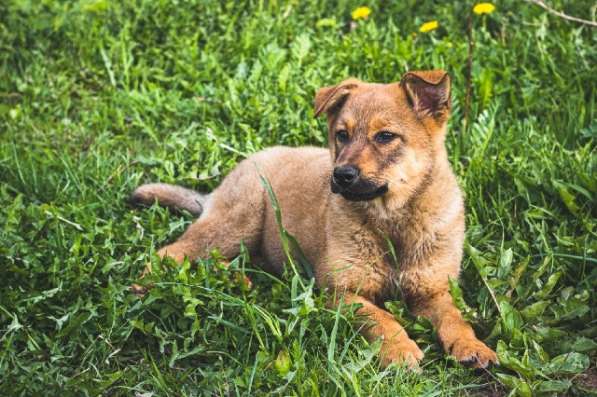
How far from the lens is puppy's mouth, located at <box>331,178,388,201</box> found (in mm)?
4660

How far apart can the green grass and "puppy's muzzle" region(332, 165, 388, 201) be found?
1.74ft

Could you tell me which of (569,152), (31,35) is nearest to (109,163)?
(31,35)

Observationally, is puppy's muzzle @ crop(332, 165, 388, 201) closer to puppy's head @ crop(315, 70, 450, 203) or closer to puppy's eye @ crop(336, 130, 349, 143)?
puppy's head @ crop(315, 70, 450, 203)

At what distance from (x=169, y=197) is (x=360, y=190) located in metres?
1.84

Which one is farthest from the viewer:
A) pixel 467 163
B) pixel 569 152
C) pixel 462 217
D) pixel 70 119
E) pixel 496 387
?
pixel 70 119

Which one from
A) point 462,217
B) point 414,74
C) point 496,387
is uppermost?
point 414,74

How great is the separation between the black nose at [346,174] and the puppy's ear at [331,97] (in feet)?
1.58

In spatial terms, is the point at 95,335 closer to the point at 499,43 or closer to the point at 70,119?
the point at 70,119

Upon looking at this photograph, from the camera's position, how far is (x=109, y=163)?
6477mm

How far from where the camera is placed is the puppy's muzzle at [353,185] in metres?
4.62

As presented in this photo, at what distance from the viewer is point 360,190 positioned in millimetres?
4676

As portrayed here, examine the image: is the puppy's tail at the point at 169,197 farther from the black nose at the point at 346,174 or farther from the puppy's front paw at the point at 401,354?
the puppy's front paw at the point at 401,354

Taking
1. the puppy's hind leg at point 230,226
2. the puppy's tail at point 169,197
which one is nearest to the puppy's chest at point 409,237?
the puppy's hind leg at point 230,226

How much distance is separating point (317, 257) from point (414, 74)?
121 cm
